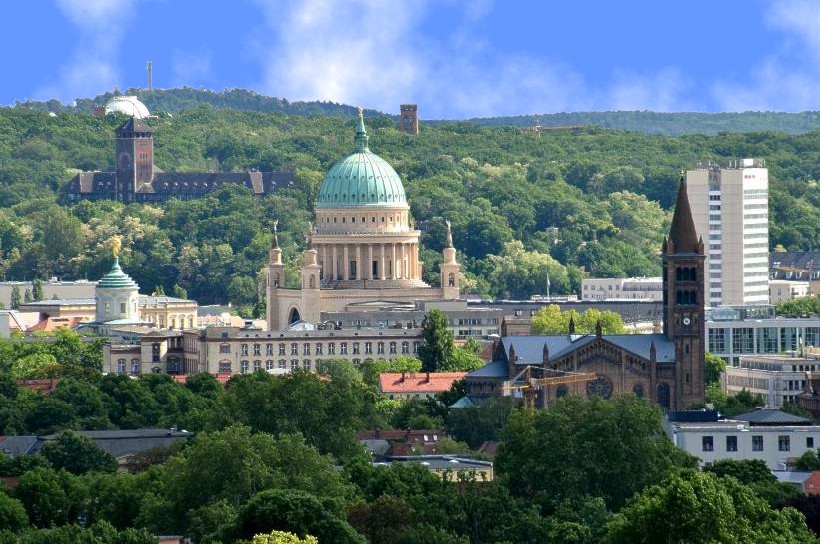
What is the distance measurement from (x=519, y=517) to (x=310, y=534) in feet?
37.5

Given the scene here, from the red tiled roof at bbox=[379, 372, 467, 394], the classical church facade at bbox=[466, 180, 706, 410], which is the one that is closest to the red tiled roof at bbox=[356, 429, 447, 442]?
the classical church facade at bbox=[466, 180, 706, 410]

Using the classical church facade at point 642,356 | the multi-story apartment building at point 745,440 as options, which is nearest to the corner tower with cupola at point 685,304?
the classical church facade at point 642,356

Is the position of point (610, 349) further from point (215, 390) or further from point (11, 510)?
point (11, 510)

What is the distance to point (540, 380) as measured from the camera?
582 ft

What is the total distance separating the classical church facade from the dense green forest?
11.1 meters

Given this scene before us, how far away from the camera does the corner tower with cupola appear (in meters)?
180

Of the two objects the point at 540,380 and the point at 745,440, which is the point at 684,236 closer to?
the point at 540,380

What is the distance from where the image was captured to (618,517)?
11788 centimetres

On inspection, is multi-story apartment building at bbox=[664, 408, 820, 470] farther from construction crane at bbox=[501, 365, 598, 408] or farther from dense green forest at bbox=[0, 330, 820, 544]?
construction crane at bbox=[501, 365, 598, 408]

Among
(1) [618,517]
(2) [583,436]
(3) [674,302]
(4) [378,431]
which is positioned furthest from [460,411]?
(1) [618,517]

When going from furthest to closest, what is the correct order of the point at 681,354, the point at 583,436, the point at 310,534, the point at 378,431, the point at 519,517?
the point at 681,354 → the point at 378,431 → the point at 583,436 → the point at 519,517 → the point at 310,534

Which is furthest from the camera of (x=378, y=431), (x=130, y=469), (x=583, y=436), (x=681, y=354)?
(x=681, y=354)

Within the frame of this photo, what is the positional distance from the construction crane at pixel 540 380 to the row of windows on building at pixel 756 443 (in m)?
20.3

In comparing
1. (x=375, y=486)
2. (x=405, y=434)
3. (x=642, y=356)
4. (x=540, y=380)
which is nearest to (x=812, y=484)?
(x=375, y=486)
